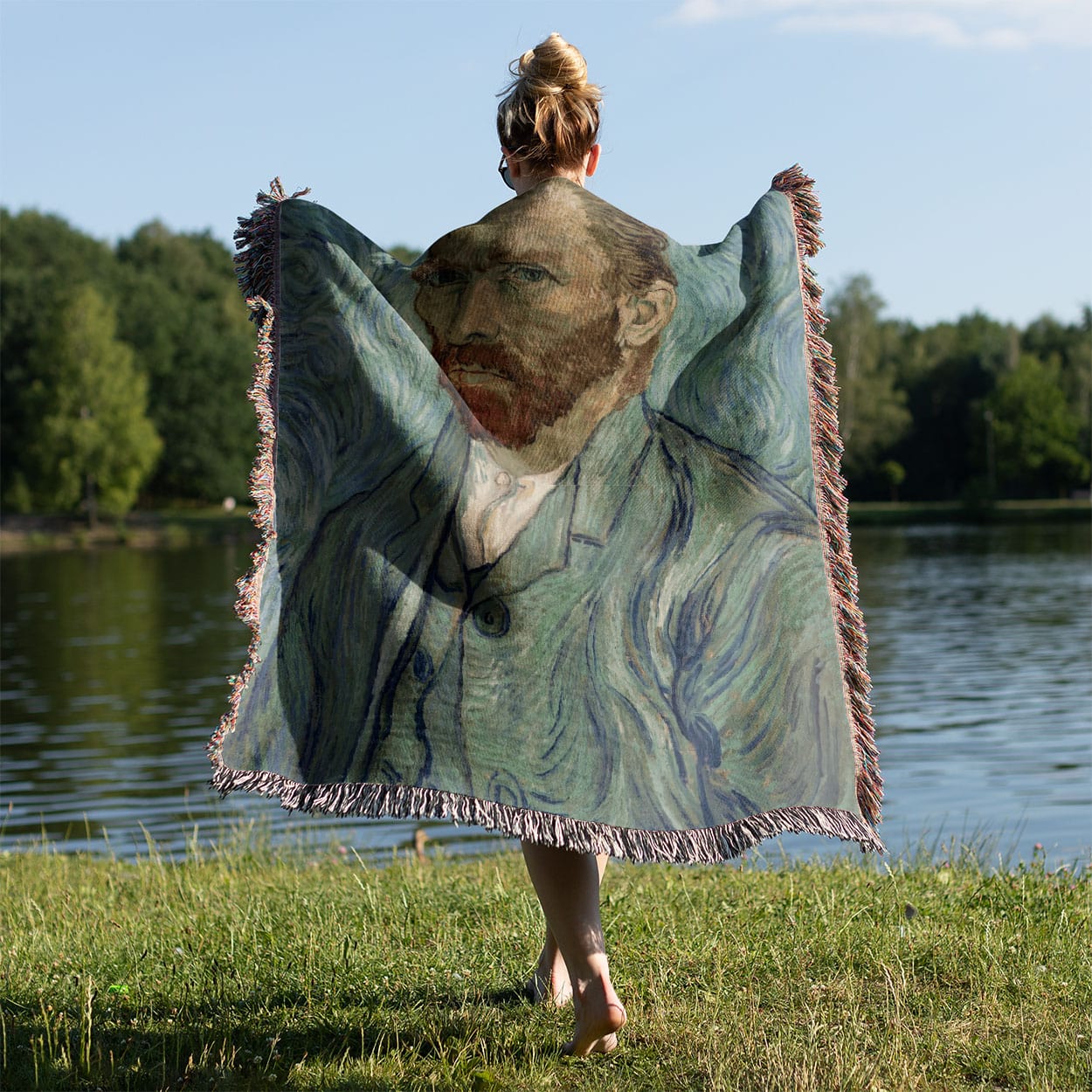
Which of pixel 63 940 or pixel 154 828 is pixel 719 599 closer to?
pixel 63 940

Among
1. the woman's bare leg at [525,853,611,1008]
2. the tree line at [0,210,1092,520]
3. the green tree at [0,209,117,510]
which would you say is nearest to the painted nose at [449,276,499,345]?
the woman's bare leg at [525,853,611,1008]

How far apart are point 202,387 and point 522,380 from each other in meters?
54.5

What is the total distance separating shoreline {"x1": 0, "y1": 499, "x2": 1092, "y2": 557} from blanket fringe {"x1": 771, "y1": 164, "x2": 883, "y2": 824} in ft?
135

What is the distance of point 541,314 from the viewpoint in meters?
3.01

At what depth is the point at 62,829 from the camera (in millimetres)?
9570

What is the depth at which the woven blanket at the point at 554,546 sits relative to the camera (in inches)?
112

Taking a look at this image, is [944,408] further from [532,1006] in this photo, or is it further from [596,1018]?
[596,1018]

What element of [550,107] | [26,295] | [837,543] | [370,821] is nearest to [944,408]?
[26,295]

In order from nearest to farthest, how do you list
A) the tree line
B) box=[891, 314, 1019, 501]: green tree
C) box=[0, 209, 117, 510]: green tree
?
the tree line
box=[0, 209, 117, 510]: green tree
box=[891, 314, 1019, 501]: green tree

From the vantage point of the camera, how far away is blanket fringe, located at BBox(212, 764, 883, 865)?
278 centimetres

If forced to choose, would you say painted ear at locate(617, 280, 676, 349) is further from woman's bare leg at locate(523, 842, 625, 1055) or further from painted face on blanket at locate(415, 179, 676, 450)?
woman's bare leg at locate(523, 842, 625, 1055)

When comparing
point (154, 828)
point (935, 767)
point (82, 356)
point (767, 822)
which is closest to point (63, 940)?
point (767, 822)

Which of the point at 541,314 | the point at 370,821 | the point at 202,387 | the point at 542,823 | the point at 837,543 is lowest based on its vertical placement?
the point at 370,821

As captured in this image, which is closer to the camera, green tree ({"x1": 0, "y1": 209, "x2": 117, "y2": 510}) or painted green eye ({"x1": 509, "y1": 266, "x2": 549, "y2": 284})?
painted green eye ({"x1": 509, "y1": 266, "x2": 549, "y2": 284})
